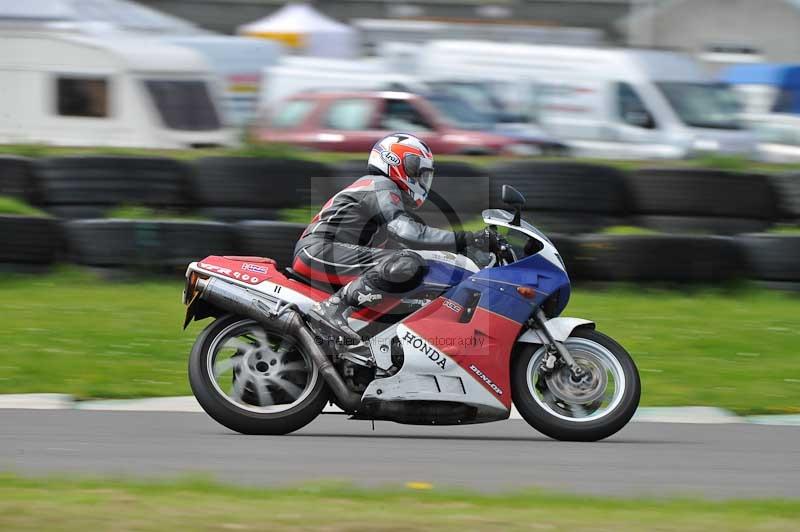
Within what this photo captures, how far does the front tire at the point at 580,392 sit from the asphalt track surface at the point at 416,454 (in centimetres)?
10

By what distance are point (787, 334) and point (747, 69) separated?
17469 millimetres

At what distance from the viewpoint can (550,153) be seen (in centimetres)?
2008

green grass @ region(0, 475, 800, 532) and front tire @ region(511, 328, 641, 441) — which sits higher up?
green grass @ region(0, 475, 800, 532)

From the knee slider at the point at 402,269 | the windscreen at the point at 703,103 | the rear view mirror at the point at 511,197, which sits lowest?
the windscreen at the point at 703,103

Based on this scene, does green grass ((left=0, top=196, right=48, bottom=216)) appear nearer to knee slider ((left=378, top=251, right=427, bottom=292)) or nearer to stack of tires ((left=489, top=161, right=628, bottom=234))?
stack of tires ((left=489, top=161, right=628, bottom=234))

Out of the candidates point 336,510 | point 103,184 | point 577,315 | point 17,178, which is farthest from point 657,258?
point 336,510

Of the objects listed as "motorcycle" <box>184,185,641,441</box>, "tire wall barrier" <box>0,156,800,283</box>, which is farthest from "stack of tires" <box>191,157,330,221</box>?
"motorcycle" <box>184,185,641,441</box>

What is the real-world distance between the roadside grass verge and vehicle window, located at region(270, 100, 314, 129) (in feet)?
24.9

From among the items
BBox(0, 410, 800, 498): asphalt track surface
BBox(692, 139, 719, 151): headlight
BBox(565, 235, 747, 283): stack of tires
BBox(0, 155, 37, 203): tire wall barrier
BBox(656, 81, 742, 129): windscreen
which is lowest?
BBox(692, 139, 719, 151): headlight

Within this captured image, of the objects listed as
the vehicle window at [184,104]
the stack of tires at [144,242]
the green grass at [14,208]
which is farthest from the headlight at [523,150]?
the green grass at [14,208]

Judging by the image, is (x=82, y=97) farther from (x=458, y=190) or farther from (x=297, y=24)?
(x=297, y=24)

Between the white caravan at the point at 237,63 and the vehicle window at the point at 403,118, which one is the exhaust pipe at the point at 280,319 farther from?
the white caravan at the point at 237,63

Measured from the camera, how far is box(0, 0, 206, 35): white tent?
20.7 metres

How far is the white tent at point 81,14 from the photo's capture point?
2069 cm
